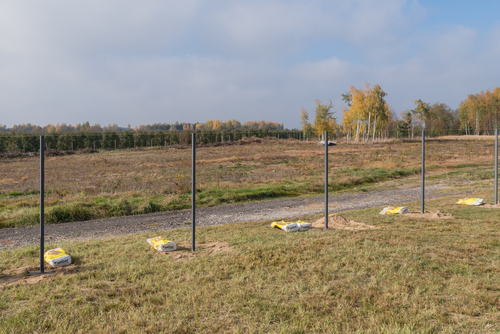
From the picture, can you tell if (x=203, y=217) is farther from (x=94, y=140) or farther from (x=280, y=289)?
(x=94, y=140)

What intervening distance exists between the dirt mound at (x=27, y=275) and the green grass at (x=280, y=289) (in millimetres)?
136

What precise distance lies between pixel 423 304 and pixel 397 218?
516cm

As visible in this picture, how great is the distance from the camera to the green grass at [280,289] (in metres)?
3.48

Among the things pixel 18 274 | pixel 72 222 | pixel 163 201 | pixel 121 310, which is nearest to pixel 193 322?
pixel 121 310

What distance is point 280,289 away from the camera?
431 cm

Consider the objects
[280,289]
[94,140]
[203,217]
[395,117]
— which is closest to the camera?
[280,289]

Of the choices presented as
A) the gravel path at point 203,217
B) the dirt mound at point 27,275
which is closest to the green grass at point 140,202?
the gravel path at point 203,217

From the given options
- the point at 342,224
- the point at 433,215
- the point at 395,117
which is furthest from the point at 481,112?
the point at 342,224

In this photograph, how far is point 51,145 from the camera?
56.6 meters

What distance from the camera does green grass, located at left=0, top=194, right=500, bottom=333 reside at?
3.48m

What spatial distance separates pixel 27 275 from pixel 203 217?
269 inches

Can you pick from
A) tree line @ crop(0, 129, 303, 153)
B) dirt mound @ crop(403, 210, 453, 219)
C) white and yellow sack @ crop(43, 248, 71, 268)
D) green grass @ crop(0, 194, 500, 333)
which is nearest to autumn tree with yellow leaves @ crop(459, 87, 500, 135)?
tree line @ crop(0, 129, 303, 153)

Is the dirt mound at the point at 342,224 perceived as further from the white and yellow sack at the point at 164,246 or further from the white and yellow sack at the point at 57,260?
the white and yellow sack at the point at 57,260

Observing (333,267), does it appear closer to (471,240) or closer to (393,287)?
(393,287)
